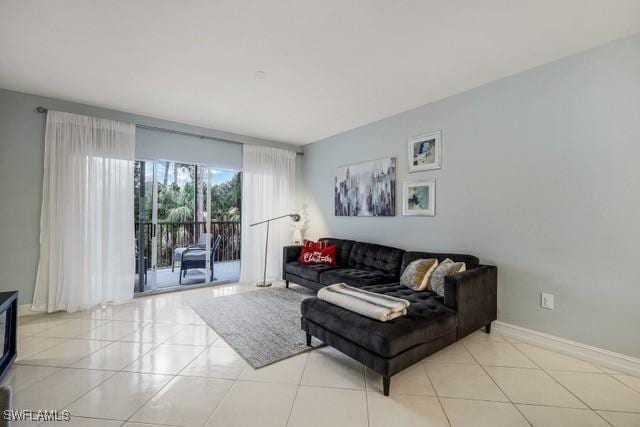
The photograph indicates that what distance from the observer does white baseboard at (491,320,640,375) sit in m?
2.04

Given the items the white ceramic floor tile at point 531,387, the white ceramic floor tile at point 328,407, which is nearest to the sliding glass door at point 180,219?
the white ceramic floor tile at point 328,407

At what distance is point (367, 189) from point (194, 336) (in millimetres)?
2844

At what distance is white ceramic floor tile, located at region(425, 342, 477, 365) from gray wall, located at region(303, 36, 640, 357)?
2.23 feet

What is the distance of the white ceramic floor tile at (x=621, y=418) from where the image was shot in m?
1.54

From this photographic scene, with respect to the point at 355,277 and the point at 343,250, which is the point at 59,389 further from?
the point at 343,250

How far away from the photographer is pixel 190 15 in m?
1.88

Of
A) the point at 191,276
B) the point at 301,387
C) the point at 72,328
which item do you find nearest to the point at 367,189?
the point at 301,387

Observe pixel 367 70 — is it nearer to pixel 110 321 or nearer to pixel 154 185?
pixel 154 185

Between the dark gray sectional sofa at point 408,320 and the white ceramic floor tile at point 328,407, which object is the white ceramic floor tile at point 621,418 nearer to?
the dark gray sectional sofa at point 408,320

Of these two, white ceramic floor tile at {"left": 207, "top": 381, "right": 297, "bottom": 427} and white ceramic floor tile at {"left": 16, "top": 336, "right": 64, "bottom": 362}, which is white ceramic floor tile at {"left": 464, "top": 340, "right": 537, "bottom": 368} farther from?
white ceramic floor tile at {"left": 16, "top": 336, "right": 64, "bottom": 362}

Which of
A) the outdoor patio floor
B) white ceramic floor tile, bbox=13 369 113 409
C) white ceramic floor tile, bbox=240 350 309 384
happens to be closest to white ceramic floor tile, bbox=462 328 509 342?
white ceramic floor tile, bbox=240 350 309 384

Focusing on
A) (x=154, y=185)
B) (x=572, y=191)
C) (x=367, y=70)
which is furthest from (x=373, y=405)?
(x=154, y=185)

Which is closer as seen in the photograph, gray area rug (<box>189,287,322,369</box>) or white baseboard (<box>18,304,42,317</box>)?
gray area rug (<box>189,287,322,369</box>)

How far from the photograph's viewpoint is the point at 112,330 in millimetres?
2748
